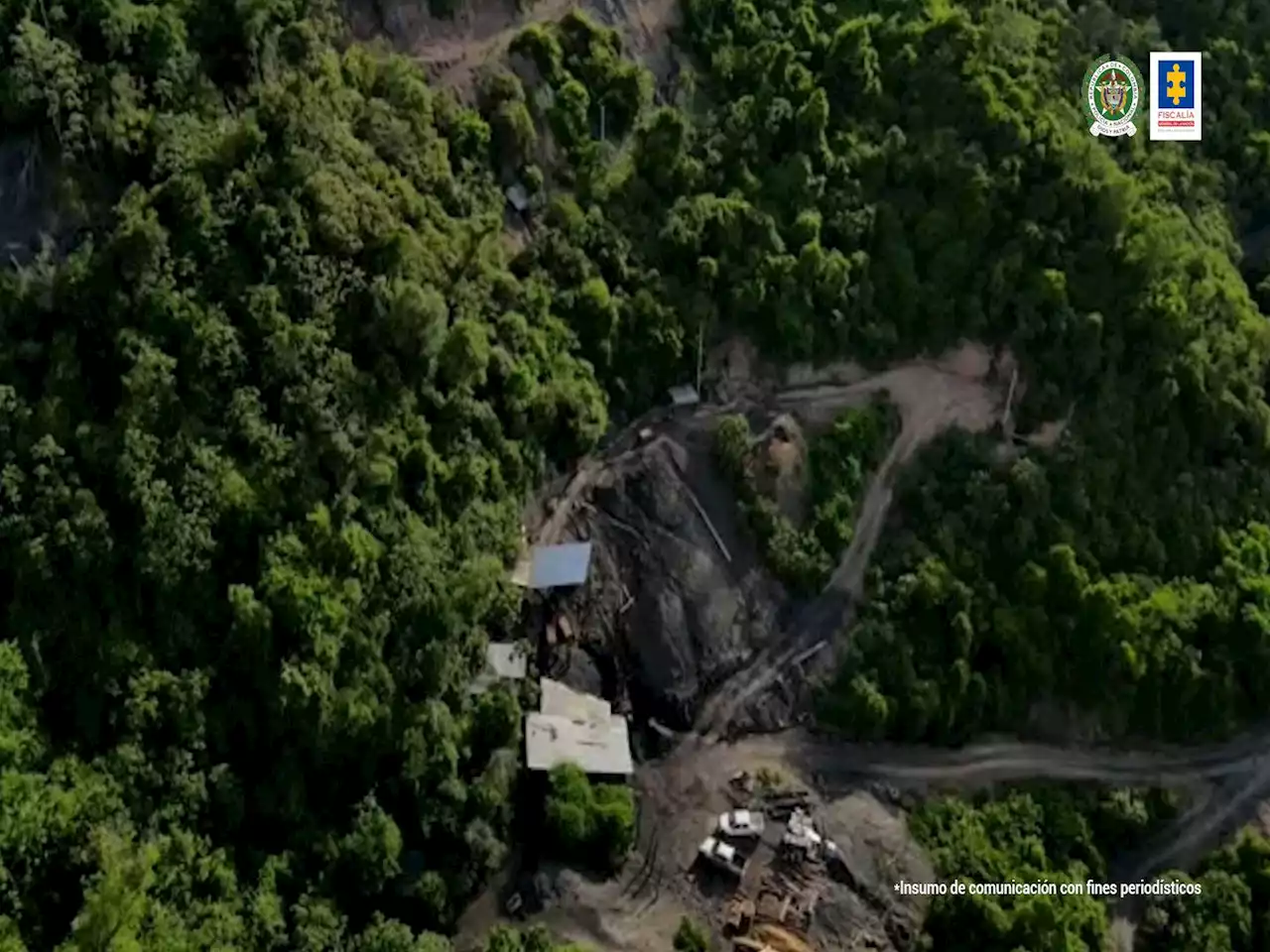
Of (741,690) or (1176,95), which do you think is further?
(1176,95)

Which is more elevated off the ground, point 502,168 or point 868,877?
point 502,168

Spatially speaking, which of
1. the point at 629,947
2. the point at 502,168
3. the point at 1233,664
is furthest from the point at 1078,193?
the point at 629,947

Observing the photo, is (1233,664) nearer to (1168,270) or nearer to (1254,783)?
(1254,783)

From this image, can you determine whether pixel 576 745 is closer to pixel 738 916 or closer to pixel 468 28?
pixel 738 916

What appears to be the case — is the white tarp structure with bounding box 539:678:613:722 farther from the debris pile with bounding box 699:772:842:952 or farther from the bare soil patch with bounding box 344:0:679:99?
the bare soil patch with bounding box 344:0:679:99

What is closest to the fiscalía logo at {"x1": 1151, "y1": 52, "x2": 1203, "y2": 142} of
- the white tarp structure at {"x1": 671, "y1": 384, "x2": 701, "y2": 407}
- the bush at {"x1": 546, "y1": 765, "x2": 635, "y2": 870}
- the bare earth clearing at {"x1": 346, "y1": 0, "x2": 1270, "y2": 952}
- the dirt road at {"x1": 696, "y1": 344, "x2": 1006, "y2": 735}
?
the dirt road at {"x1": 696, "y1": 344, "x2": 1006, "y2": 735}

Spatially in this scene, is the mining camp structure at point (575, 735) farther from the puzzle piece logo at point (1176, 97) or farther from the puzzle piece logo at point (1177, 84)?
the puzzle piece logo at point (1177, 84)

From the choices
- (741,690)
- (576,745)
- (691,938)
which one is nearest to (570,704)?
(576,745)
